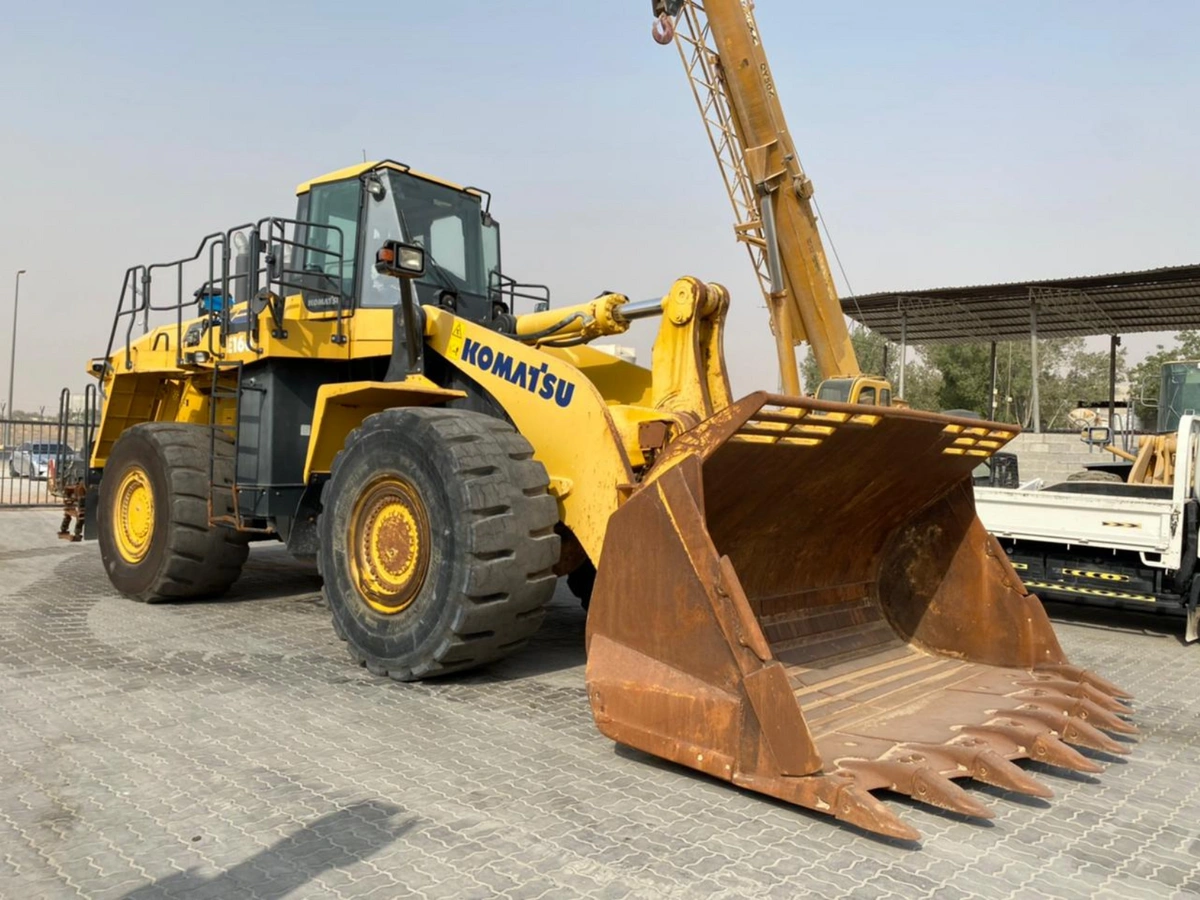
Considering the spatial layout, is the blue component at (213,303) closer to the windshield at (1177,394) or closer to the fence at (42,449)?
the fence at (42,449)

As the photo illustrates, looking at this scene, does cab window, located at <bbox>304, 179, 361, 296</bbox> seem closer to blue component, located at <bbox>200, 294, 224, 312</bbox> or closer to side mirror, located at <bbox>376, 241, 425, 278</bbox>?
A: blue component, located at <bbox>200, 294, 224, 312</bbox>

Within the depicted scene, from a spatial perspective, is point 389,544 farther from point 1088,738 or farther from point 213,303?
point 1088,738

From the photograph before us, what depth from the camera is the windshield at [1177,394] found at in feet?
37.8

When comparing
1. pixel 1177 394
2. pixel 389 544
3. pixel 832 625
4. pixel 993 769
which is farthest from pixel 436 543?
pixel 1177 394

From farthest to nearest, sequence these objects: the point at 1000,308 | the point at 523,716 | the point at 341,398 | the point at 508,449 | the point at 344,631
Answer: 1. the point at 1000,308
2. the point at 341,398
3. the point at 344,631
4. the point at 508,449
5. the point at 523,716

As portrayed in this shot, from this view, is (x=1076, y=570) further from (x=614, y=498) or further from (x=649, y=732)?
(x=649, y=732)

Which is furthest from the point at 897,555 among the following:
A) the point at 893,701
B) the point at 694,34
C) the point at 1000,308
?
the point at 1000,308

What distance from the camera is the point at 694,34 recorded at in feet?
38.2

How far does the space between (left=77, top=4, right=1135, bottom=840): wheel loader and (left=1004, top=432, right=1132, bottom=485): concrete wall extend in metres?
13.8

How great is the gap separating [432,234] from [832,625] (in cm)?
415

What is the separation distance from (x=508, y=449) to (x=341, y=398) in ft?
5.39

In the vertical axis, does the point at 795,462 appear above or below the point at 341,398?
below

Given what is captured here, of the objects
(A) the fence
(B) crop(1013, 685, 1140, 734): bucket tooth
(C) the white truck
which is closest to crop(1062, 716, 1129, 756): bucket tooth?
(B) crop(1013, 685, 1140, 734): bucket tooth

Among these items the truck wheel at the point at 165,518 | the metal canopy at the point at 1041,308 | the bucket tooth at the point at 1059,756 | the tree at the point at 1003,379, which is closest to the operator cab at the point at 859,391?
the bucket tooth at the point at 1059,756
